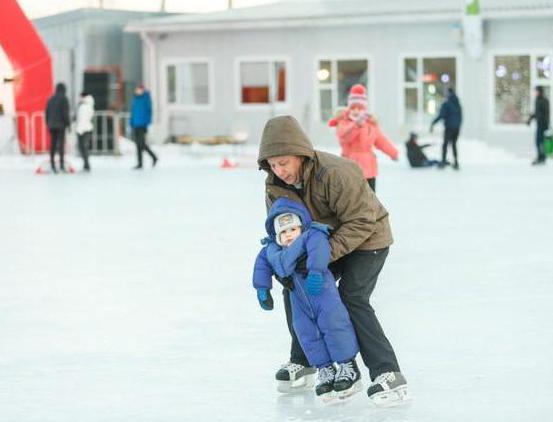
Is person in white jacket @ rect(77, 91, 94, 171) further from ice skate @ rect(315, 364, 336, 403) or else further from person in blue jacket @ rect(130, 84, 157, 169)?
ice skate @ rect(315, 364, 336, 403)

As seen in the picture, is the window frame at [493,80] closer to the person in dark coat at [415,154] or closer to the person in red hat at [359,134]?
the person in dark coat at [415,154]

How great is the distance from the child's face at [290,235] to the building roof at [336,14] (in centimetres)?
2691

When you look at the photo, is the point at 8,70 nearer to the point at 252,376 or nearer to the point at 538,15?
the point at 538,15

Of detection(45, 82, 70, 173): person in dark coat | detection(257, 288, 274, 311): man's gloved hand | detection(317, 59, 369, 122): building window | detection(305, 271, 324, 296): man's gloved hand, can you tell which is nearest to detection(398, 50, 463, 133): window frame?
detection(317, 59, 369, 122): building window

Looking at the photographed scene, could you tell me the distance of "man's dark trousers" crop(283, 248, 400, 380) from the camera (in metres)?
5.49

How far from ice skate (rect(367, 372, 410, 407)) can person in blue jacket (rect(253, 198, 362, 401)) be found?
10cm

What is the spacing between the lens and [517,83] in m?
32.2

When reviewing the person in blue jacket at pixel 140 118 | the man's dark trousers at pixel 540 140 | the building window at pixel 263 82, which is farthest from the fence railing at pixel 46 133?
the man's dark trousers at pixel 540 140

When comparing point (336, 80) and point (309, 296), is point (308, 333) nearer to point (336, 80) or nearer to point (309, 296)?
point (309, 296)

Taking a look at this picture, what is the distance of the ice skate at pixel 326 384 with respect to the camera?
5555 millimetres

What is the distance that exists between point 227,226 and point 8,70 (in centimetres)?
1986

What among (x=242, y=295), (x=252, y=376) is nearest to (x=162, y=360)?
(x=252, y=376)

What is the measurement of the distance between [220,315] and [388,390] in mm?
2660

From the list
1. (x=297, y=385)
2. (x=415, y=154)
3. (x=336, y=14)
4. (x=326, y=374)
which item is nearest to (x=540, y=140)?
(x=415, y=154)
